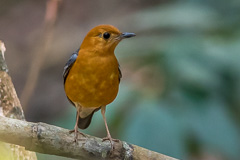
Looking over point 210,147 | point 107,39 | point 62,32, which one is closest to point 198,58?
point 210,147

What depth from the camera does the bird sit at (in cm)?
407

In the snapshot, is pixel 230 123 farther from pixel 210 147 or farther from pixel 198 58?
pixel 198 58

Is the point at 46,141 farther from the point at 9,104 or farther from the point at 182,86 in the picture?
the point at 182,86

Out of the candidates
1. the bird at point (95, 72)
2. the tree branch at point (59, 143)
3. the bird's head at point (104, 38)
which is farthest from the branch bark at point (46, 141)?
the bird's head at point (104, 38)

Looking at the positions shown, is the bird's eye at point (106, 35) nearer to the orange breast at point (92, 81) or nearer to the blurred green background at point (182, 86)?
the orange breast at point (92, 81)

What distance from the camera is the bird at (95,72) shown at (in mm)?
4074

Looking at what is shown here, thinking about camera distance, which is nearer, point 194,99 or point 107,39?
point 107,39

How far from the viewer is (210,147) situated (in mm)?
5105

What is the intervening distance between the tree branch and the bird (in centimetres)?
45

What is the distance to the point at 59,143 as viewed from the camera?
3.28 m

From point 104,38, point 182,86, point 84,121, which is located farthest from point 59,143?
point 182,86

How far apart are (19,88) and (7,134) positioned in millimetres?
6423

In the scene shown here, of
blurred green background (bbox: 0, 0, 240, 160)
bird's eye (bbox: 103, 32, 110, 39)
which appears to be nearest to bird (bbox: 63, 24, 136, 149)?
bird's eye (bbox: 103, 32, 110, 39)

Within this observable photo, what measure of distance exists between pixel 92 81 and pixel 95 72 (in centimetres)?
9
